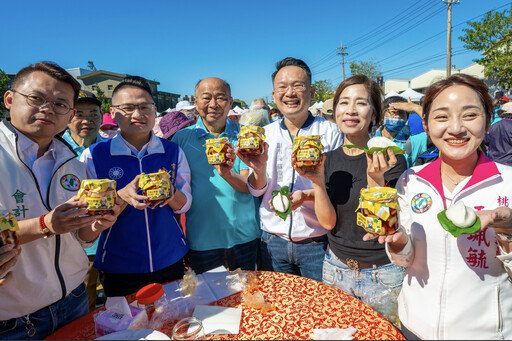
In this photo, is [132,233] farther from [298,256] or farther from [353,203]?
[353,203]

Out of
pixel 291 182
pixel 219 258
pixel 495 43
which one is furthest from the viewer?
pixel 495 43

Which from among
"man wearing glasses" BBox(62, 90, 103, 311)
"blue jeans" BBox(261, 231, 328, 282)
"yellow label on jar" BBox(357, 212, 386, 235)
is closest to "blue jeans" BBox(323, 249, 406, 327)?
"blue jeans" BBox(261, 231, 328, 282)

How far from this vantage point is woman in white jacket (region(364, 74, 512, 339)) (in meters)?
1.70

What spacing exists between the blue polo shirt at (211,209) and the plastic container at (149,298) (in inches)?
46.3

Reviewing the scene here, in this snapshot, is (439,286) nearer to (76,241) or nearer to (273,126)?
(273,126)

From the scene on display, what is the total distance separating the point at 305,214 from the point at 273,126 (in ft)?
3.75

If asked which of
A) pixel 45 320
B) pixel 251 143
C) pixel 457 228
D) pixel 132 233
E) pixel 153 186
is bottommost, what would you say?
pixel 45 320

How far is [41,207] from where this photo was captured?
2.04 metres

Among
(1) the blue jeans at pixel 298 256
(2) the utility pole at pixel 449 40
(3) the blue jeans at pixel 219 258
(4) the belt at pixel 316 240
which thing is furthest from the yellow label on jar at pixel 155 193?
(2) the utility pole at pixel 449 40

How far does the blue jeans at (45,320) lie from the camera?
189 cm

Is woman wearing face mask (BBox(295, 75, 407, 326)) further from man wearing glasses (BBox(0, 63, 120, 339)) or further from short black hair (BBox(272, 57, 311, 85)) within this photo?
man wearing glasses (BBox(0, 63, 120, 339))

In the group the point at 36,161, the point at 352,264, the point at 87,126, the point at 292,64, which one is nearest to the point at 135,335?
the point at 36,161

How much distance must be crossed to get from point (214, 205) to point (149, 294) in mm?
1343

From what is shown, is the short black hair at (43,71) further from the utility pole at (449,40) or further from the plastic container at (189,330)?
the utility pole at (449,40)
